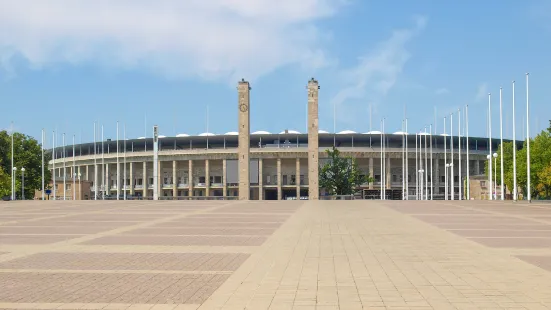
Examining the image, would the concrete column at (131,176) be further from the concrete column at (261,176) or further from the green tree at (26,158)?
the green tree at (26,158)

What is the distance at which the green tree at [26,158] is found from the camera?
87.0 meters

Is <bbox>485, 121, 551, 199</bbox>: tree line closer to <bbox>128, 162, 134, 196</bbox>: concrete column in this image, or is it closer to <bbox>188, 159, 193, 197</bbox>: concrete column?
<bbox>188, 159, 193, 197</bbox>: concrete column

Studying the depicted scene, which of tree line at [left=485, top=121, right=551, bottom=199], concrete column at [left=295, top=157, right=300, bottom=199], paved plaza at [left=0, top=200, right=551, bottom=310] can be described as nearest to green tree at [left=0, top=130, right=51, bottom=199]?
concrete column at [left=295, top=157, right=300, bottom=199]

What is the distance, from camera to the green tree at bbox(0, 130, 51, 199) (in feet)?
285

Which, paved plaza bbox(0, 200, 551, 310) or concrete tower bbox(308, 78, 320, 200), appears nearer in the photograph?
paved plaza bbox(0, 200, 551, 310)

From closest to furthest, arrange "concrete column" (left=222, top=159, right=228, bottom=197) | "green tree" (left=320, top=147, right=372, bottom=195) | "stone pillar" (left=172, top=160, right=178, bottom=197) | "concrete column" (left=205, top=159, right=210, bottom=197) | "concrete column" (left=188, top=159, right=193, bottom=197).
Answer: "green tree" (left=320, top=147, right=372, bottom=195)
"concrete column" (left=222, top=159, right=228, bottom=197)
"concrete column" (left=205, top=159, right=210, bottom=197)
"concrete column" (left=188, top=159, right=193, bottom=197)
"stone pillar" (left=172, top=160, right=178, bottom=197)

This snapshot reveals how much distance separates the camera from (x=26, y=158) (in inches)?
3516

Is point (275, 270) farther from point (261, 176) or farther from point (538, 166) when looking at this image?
point (261, 176)

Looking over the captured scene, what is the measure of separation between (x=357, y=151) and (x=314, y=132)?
34993mm

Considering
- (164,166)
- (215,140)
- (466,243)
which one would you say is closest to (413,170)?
(215,140)

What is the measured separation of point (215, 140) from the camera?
122 meters

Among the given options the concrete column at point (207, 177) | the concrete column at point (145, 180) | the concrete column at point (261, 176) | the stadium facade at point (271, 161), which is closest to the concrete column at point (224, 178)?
the stadium facade at point (271, 161)

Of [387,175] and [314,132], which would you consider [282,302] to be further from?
[387,175]

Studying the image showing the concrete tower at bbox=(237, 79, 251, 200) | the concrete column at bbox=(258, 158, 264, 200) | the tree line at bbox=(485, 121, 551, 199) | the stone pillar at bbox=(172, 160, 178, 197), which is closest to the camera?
the tree line at bbox=(485, 121, 551, 199)
